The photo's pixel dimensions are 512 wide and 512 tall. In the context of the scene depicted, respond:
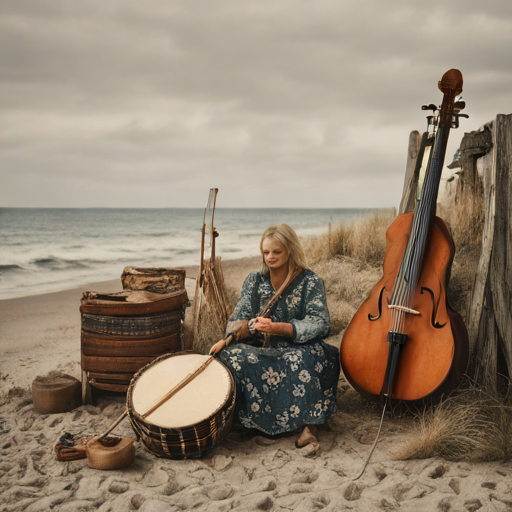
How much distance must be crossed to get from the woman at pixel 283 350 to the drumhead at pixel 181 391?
0.15 meters

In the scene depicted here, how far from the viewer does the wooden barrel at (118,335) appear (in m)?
3.29

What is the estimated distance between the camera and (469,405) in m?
2.68

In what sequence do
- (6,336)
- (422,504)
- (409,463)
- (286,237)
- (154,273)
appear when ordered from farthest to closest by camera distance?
1. (6,336)
2. (154,273)
3. (286,237)
4. (409,463)
5. (422,504)

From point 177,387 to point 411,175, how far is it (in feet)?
8.27

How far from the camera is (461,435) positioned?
7.84 ft

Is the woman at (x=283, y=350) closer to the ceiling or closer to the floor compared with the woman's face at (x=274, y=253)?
closer to the floor

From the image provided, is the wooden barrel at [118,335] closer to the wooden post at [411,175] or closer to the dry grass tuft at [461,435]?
the dry grass tuft at [461,435]

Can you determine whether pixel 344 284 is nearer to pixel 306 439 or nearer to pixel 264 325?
pixel 264 325

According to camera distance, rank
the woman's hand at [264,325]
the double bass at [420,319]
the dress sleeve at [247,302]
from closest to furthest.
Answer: the double bass at [420,319], the woman's hand at [264,325], the dress sleeve at [247,302]

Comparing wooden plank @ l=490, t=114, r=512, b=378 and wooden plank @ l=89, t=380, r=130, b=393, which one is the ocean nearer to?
wooden plank @ l=490, t=114, r=512, b=378

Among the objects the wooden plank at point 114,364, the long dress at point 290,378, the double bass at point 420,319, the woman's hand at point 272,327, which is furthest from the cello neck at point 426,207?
the wooden plank at point 114,364

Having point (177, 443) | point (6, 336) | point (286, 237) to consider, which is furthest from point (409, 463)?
point (6, 336)

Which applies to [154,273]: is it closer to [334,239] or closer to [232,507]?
[232,507]

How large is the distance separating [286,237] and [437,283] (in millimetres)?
991
